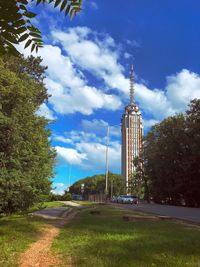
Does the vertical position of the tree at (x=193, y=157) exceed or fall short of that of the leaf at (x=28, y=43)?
it exceeds it

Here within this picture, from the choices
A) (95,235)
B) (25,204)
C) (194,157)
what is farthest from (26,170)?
(194,157)

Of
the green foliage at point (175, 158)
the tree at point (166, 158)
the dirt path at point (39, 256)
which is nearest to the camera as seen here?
the dirt path at point (39, 256)

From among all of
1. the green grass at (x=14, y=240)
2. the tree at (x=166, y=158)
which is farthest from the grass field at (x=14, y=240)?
the tree at (x=166, y=158)

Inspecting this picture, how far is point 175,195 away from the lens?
6794 centimetres

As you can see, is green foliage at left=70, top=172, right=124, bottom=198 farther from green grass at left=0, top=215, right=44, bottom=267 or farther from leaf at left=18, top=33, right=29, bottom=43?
leaf at left=18, top=33, right=29, bottom=43

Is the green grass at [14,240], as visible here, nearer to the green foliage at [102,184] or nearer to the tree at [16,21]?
the tree at [16,21]

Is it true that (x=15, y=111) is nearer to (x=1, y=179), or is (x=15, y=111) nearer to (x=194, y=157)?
(x=1, y=179)

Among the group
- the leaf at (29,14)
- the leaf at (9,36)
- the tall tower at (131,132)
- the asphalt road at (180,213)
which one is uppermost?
the tall tower at (131,132)

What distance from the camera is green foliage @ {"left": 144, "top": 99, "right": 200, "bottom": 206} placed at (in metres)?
57.2

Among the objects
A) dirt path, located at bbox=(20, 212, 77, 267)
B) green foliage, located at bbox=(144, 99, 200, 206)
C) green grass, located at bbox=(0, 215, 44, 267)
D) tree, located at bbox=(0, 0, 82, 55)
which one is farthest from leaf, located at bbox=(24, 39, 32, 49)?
green foliage, located at bbox=(144, 99, 200, 206)

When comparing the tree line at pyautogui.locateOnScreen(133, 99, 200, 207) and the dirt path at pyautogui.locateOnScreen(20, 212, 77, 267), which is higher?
the tree line at pyautogui.locateOnScreen(133, 99, 200, 207)

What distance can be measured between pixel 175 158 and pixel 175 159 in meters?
0.31

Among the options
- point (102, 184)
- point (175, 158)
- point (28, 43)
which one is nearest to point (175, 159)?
point (175, 158)

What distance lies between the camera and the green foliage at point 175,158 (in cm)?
5716
